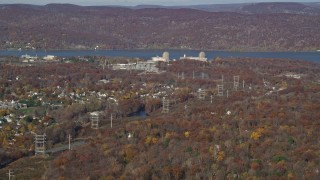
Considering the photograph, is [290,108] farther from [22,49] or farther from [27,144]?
[22,49]

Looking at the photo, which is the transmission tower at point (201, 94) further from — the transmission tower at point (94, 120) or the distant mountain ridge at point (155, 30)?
the distant mountain ridge at point (155, 30)

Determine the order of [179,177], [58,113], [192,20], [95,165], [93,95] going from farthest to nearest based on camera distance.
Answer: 1. [192,20]
2. [93,95]
3. [58,113]
4. [95,165]
5. [179,177]

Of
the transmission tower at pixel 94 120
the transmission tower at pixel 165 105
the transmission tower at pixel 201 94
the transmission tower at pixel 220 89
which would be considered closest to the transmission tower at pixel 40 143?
the transmission tower at pixel 94 120

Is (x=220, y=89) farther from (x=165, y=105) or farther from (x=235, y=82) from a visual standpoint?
(x=165, y=105)

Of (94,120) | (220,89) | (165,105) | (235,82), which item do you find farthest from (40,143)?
(235,82)

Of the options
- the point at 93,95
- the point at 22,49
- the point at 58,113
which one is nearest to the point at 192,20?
the point at 22,49

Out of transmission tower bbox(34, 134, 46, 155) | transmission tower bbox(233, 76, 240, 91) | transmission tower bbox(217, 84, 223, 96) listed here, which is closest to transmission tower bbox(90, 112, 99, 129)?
transmission tower bbox(34, 134, 46, 155)
